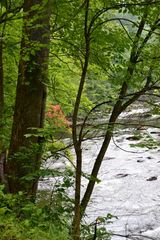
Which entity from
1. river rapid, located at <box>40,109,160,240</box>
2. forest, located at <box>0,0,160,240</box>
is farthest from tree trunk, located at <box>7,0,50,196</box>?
river rapid, located at <box>40,109,160,240</box>

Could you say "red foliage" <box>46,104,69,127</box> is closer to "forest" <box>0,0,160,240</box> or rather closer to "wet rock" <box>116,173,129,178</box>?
"forest" <box>0,0,160,240</box>

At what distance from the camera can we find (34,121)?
12.3ft

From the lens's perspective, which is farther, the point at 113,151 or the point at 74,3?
the point at 113,151

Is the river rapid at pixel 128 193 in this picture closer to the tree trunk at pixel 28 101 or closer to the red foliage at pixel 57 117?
the red foliage at pixel 57 117

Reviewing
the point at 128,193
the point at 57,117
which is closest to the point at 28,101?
the point at 57,117

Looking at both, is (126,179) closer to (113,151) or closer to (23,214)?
(113,151)

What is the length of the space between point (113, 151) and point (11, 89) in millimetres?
9559

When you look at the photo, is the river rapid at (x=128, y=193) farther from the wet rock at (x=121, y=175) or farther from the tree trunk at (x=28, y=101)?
the tree trunk at (x=28, y=101)

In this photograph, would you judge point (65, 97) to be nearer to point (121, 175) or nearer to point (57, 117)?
point (57, 117)

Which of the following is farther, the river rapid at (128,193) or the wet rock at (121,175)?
the wet rock at (121,175)

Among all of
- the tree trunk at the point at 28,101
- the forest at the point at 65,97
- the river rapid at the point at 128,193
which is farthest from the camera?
the river rapid at the point at 128,193

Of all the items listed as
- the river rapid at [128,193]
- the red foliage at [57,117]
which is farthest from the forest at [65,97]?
the river rapid at [128,193]

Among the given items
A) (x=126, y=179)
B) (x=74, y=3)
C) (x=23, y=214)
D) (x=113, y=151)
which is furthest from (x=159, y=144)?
(x=113, y=151)

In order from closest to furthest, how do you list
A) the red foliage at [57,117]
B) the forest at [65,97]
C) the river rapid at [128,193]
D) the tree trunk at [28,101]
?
the forest at [65,97] → the tree trunk at [28,101] → the red foliage at [57,117] → the river rapid at [128,193]
